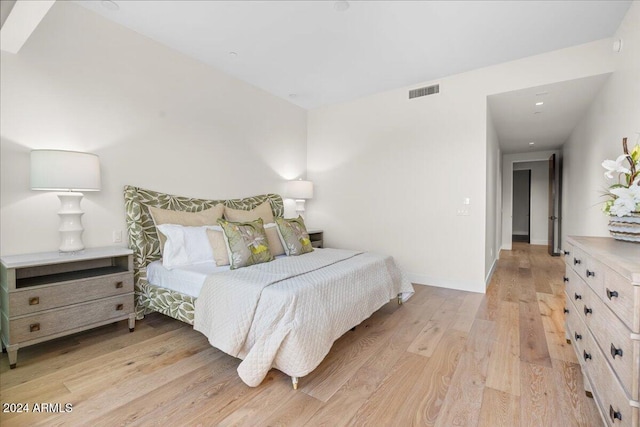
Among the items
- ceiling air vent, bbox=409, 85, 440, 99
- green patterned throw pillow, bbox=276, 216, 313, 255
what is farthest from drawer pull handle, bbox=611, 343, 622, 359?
ceiling air vent, bbox=409, 85, 440, 99

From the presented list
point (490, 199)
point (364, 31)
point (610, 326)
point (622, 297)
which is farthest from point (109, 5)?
point (490, 199)

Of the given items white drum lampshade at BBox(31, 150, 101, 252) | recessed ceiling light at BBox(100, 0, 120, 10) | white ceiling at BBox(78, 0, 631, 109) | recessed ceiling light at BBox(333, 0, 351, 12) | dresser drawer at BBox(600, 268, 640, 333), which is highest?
recessed ceiling light at BBox(100, 0, 120, 10)

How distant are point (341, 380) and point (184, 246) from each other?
182cm

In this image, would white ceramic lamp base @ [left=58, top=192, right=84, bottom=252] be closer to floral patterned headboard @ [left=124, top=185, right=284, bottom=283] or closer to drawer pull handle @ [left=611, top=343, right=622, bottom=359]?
floral patterned headboard @ [left=124, top=185, right=284, bottom=283]

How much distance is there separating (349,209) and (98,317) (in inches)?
139

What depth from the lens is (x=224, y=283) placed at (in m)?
2.14

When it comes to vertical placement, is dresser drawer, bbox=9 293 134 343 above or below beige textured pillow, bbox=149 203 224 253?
below

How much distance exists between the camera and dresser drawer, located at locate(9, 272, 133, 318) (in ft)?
6.62

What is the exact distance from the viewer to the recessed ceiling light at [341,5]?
2.48 meters

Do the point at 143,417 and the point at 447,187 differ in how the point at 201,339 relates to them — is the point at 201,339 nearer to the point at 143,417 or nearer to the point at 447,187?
the point at 143,417

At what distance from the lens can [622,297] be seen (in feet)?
3.95

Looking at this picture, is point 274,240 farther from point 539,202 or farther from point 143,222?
point 539,202

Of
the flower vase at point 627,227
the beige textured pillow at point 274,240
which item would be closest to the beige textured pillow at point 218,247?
the beige textured pillow at point 274,240

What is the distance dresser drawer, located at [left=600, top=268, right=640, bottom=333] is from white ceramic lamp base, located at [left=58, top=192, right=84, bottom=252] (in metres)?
3.43
